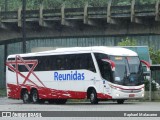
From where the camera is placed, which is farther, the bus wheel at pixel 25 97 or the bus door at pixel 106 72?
the bus wheel at pixel 25 97

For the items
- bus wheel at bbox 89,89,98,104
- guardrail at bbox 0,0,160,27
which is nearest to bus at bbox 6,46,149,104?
bus wheel at bbox 89,89,98,104

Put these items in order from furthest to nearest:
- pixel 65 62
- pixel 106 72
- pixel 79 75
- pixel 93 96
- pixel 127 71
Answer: pixel 65 62
pixel 79 75
pixel 93 96
pixel 127 71
pixel 106 72

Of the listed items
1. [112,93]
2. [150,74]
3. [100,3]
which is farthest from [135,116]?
[100,3]

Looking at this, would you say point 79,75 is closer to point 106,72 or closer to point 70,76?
point 70,76

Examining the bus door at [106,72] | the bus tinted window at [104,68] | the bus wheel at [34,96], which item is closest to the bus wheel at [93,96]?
the bus door at [106,72]

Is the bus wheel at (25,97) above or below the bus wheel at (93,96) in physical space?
below

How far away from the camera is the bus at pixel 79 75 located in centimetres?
3781

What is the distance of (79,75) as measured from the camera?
39.4m

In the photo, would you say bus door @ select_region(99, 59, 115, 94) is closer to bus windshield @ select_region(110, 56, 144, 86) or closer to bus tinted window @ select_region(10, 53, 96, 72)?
bus windshield @ select_region(110, 56, 144, 86)

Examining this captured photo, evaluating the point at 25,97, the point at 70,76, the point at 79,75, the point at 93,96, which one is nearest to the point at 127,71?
the point at 93,96

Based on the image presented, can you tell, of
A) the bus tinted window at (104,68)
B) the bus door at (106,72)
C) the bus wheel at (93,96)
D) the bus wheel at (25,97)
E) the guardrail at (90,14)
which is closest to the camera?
the bus door at (106,72)

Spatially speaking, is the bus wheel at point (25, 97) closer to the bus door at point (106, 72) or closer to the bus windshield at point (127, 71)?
the bus door at point (106, 72)

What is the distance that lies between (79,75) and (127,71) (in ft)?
9.89

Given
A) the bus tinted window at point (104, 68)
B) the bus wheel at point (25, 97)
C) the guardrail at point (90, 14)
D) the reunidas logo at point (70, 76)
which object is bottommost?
the bus wheel at point (25, 97)
